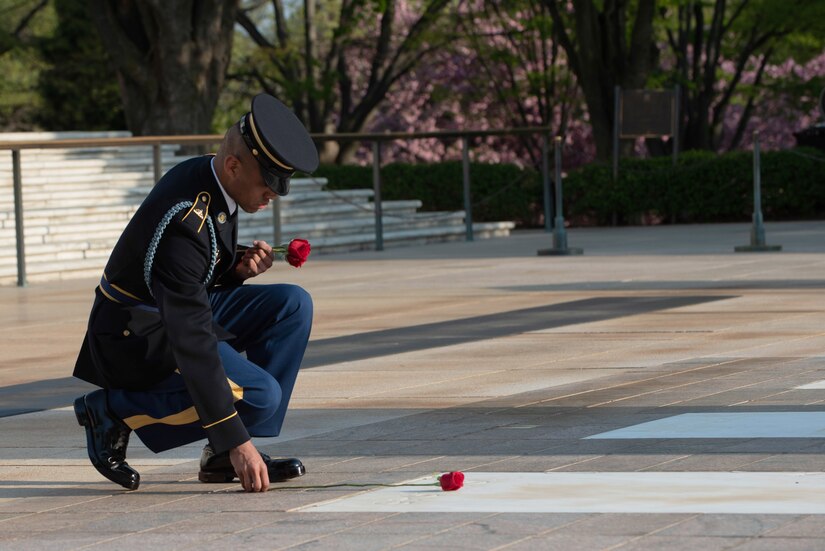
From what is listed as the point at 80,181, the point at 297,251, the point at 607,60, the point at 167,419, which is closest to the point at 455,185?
the point at 607,60

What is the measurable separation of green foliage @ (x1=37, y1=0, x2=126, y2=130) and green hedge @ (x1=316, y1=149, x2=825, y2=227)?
1435 cm

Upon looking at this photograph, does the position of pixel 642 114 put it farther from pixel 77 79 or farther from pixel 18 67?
pixel 18 67

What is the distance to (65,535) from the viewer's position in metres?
5.08

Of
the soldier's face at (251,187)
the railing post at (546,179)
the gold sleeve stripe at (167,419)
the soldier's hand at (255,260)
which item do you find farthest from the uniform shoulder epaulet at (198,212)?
the railing post at (546,179)

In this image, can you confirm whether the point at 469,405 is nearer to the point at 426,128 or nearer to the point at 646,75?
the point at 646,75

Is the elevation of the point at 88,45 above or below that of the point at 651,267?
above

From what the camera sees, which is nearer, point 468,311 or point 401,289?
point 468,311

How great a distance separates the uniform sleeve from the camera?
5.39 meters

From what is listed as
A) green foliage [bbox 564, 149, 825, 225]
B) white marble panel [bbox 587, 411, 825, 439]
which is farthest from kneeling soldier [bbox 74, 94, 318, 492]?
green foliage [bbox 564, 149, 825, 225]

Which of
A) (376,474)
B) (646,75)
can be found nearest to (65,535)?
(376,474)

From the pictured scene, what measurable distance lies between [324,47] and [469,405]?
37.8 meters

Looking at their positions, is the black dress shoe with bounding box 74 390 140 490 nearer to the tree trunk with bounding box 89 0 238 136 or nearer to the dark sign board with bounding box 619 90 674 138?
the tree trunk with bounding box 89 0 238 136

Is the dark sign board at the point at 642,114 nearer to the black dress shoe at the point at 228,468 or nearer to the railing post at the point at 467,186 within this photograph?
the railing post at the point at 467,186

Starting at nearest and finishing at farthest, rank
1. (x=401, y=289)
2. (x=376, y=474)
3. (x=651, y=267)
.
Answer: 1. (x=376, y=474)
2. (x=401, y=289)
3. (x=651, y=267)
